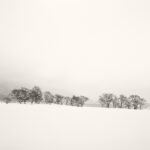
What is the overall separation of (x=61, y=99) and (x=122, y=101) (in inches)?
1434

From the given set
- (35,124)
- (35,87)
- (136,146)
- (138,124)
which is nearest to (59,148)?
(35,124)

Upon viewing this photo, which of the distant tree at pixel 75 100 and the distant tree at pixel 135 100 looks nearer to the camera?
the distant tree at pixel 135 100

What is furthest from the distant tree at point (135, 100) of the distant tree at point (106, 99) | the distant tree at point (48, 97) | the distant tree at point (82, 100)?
the distant tree at point (48, 97)

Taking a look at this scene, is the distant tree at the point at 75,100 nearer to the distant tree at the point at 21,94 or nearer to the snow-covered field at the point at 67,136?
the distant tree at the point at 21,94

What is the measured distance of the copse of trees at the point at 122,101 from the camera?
9747cm

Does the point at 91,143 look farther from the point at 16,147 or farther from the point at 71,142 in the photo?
the point at 16,147

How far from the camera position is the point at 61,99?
364ft

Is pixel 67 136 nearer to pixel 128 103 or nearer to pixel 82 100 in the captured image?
pixel 128 103

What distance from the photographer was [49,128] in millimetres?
8398

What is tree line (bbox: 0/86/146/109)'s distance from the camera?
91.6 meters

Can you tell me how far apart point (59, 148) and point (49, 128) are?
1988mm

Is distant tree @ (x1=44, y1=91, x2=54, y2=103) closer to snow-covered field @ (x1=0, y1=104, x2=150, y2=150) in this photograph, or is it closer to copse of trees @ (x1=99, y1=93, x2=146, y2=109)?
copse of trees @ (x1=99, y1=93, x2=146, y2=109)

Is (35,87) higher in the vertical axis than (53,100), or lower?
higher

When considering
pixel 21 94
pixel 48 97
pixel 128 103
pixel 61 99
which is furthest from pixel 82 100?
pixel 21 94
